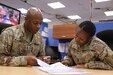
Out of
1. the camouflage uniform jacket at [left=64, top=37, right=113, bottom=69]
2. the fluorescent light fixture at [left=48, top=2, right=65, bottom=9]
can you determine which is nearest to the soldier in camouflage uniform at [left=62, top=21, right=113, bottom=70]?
the camouflage uniform jacket at [left=64, top=37, right=113, bottom=69]

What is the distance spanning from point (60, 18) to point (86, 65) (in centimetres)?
1093

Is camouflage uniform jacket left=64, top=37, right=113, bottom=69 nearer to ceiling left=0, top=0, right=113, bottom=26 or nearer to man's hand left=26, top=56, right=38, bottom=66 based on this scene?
man's hand left=26, top=56, right=38, bottom=66

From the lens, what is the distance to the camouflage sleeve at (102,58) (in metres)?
1.80

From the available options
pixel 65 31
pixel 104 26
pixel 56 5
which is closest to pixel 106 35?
pixel 104 26

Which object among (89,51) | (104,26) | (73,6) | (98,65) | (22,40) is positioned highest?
(73,6)

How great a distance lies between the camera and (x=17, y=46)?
6.04ft

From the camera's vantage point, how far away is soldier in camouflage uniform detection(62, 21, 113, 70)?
5.97 ft

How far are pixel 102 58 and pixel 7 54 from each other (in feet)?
2.95

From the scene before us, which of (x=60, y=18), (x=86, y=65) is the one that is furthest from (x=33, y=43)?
(x=60, y=18)

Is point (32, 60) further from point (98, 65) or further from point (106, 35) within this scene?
point (106, 35)

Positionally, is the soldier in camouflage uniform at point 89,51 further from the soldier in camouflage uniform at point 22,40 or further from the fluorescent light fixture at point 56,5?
the fluorescent light fixture at point 56,5

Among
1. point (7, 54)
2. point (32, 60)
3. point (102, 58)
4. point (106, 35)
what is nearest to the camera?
point (32, 60)

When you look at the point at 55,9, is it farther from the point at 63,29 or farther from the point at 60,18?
the point at 63,29

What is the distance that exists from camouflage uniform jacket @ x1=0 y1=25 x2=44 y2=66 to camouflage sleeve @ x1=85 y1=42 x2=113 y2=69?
0.56 m
